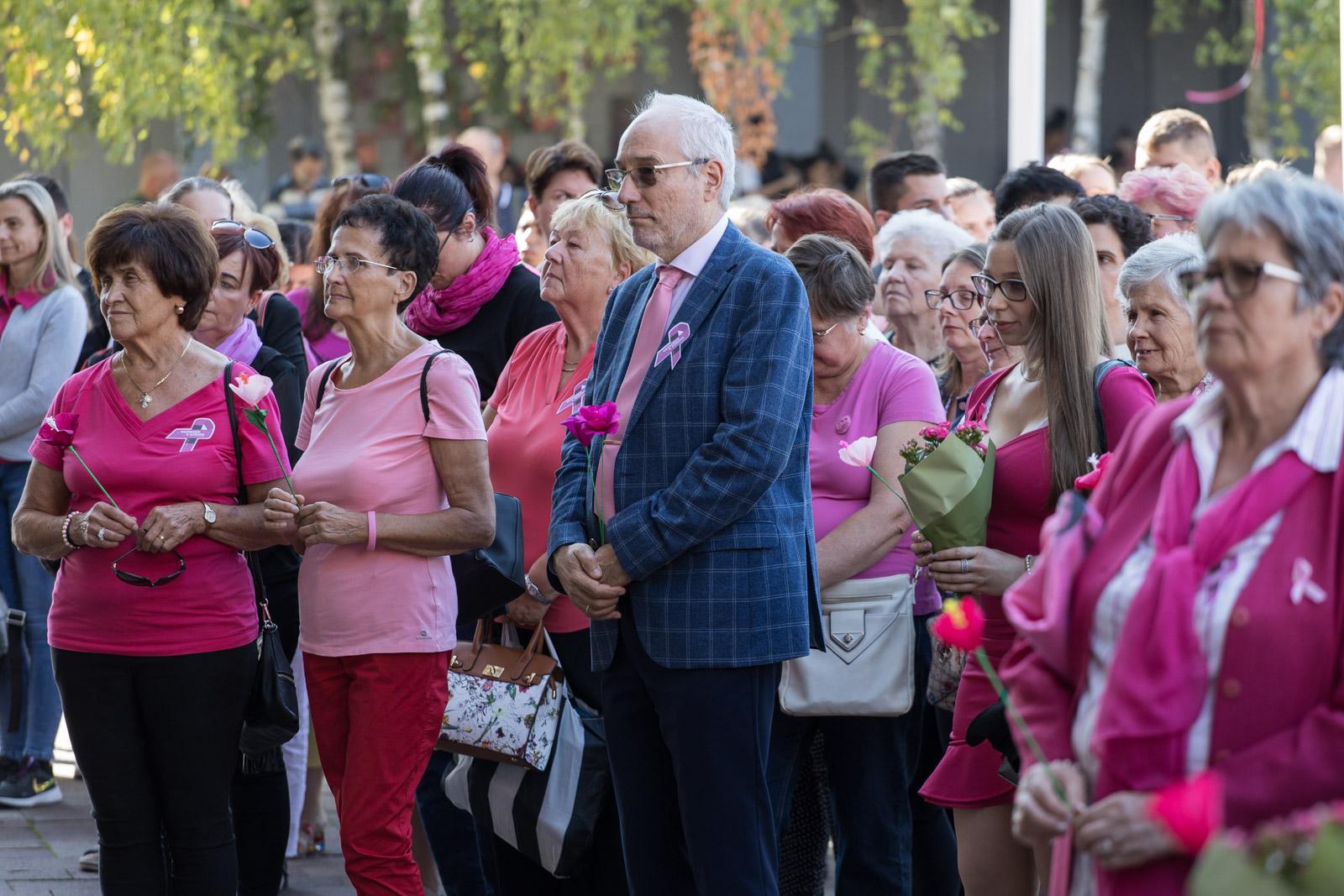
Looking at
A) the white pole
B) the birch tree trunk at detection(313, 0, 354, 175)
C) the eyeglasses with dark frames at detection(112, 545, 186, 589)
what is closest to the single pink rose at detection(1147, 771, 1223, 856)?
the eyeglasses with dark frames at detection(112, 545, 186, 589)

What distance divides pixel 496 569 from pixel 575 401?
481mm

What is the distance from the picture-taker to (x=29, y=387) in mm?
6219

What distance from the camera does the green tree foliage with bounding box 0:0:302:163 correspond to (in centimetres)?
1205

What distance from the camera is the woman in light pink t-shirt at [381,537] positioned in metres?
3.87

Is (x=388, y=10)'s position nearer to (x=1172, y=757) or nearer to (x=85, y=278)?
(x=85, y=278)

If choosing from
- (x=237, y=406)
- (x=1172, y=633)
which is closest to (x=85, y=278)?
(x=237, y=406)

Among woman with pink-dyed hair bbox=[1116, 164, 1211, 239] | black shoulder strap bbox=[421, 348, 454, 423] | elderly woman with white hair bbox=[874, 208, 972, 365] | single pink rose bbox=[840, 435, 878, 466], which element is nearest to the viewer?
single pink rose bbox=[840, 435, 878, 466]

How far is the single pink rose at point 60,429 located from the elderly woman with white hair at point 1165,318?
2649 millimetres

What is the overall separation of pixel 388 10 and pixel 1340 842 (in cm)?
1757

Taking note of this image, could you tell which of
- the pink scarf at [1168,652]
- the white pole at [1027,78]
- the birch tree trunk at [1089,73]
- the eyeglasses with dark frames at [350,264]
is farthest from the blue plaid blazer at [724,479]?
the birch tree trunk at [1089,73]

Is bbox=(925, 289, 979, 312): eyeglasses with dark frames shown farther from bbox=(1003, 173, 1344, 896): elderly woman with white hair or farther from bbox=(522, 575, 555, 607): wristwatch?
bbox=(1003, 173, 1344, 896): elderly woman with white hair

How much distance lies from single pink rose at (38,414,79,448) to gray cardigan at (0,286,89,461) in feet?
7.39

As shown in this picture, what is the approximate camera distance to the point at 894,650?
4.11 metres

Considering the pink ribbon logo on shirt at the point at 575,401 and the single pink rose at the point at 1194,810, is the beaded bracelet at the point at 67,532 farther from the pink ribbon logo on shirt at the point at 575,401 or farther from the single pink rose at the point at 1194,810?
the single pink rose at the point at 1194,810
